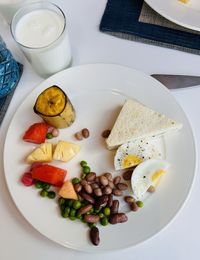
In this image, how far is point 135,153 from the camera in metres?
0.93

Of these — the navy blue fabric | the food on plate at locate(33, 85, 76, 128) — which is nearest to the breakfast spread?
the food on plate at locate(33, 85, 76, 128)

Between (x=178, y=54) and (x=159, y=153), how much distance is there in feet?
1.00

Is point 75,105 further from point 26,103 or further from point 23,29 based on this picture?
point 23,29

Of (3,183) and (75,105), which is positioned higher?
(75,105)

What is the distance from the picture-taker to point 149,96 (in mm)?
990

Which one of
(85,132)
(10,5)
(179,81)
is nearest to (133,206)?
(85,132)

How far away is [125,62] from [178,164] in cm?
34

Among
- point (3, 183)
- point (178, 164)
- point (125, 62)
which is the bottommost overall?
point (3, 183)

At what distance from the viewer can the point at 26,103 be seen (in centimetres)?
101

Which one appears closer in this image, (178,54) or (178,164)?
(178,164)

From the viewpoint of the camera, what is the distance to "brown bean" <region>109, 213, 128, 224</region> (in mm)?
875

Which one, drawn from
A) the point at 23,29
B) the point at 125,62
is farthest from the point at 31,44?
the point at 125,62

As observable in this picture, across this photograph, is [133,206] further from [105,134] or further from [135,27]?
[135,27]

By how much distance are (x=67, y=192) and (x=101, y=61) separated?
400 millimetres
